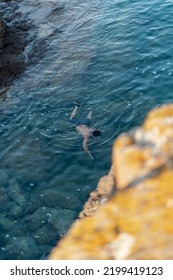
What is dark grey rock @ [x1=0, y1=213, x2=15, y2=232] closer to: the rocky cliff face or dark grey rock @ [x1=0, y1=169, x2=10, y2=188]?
dark grey rock @ [x1=0, y1=169, x2=10, y2=188]

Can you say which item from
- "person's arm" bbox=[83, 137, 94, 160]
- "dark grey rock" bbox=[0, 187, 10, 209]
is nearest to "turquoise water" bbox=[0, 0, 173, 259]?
"dark grey rock" bbox=[0, 187, 10, 209]

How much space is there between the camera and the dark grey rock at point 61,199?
37.2 feet

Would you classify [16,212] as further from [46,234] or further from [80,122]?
[80,122]

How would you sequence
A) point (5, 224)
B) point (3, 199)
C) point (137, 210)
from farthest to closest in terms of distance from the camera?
point (3, 199) → point (5, 224) → point (137, 210)

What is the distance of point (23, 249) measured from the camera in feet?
34.1

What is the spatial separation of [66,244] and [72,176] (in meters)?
7.89

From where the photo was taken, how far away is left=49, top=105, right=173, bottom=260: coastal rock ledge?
409 centimetres

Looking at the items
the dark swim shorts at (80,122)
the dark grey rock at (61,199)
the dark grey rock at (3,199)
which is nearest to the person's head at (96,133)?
the dark swim shorts at (80,122)

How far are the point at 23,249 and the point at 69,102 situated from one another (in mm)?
7262

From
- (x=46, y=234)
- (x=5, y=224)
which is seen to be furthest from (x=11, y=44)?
(x=46, y=234)

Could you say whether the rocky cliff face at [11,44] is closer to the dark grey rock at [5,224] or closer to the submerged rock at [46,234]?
the dark grey rock at [5,224]

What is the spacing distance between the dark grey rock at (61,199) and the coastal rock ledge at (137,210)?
6815 mm

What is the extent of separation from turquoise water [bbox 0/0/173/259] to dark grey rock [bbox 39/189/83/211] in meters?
0.03
